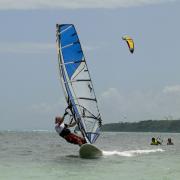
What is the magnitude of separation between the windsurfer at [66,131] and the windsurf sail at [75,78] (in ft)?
1.64

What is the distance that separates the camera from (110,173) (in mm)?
22859

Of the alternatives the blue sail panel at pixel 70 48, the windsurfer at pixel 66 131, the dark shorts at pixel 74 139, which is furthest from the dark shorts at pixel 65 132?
the blue sail panel at pixel 70 48

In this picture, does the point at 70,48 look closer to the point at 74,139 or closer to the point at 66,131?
the point at 66,131

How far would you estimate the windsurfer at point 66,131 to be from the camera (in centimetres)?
2836

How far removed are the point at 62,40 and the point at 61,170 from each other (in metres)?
8.93

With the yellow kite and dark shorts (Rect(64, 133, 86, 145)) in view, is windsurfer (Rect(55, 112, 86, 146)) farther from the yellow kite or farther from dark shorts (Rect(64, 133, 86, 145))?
the yellow kite

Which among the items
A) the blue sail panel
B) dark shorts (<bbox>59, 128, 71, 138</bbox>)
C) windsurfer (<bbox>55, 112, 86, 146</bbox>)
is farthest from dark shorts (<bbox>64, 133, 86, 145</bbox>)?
the blue sail panel

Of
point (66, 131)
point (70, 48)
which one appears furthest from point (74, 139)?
point (70, 48)

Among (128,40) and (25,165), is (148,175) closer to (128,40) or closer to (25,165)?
(25,165)

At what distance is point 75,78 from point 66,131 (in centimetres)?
303

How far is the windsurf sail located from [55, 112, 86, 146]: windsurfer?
50 centimetres

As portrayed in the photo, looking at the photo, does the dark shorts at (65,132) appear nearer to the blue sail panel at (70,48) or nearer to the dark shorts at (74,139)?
the dark shorts at (74,139)

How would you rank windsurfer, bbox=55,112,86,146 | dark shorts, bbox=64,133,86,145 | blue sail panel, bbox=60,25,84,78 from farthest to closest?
blue sail panel, bbox=60,25,84,78 → dark shorts, bbox=64,133,86,145 → windsurfer, bbox=55,112,86,146

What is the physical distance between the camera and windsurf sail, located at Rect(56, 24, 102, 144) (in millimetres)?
30016
